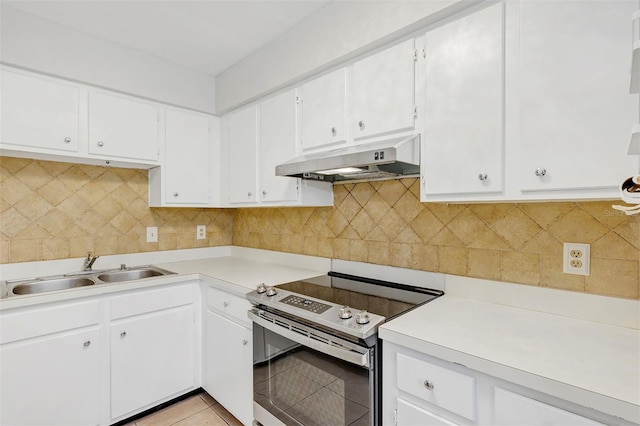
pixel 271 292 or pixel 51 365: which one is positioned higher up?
pixel 271 292

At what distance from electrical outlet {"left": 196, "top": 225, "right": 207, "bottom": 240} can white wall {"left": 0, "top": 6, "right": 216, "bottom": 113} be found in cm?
102

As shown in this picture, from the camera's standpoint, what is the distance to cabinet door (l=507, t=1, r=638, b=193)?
934 mm

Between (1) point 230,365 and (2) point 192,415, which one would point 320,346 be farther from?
(2) point 192,415

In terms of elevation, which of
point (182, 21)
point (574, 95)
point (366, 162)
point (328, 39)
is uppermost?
point (182, 21)

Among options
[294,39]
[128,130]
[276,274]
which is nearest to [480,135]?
[294,39]

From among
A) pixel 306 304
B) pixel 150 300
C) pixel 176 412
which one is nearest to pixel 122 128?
pixel 150 300

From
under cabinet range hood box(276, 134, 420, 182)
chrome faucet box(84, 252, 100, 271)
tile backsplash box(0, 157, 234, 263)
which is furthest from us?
chrome faucet box(84, 252, 100, 271)

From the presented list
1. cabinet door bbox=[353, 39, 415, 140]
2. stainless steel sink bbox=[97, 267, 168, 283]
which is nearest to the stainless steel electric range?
cabinet door bbox=[353, 39, 415, 140]

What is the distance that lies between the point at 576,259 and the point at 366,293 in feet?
2.98

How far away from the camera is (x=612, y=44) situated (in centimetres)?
94

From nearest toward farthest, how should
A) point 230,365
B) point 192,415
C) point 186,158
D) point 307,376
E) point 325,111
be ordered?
point 307,376 → point 325,111 → point 230,365 → point 192,415 → point 186,158

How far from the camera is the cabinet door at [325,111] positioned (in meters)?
1.70

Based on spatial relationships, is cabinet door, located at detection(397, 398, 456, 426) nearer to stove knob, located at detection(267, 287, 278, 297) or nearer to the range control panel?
the range control panel

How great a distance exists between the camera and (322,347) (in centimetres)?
132
